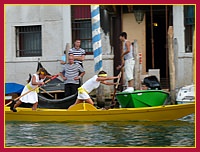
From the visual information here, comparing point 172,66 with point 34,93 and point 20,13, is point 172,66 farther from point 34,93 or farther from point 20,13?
point 20,13

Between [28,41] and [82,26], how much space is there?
5.82 feet

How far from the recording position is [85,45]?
56.8 ft

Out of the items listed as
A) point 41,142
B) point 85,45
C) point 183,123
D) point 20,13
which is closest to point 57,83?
point 85,45

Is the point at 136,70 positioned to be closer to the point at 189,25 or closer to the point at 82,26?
the point at 189,25

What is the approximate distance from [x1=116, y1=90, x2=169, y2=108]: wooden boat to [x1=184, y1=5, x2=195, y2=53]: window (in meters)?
3.81

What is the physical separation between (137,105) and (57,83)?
3.74m

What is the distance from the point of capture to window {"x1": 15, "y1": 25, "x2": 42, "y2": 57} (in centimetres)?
1781

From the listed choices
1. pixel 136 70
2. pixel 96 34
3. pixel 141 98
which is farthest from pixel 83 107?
pixel 136 70

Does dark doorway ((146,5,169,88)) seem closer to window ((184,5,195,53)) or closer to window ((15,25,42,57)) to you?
window ((184,5,195,53))

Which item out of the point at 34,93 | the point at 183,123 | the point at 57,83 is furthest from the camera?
the point at 57,83

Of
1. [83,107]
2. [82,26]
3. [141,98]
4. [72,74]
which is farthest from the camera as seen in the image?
[82,26]

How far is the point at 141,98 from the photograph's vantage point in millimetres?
12547

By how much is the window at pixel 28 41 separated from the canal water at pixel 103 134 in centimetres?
617

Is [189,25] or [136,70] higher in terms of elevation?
[189,25]
